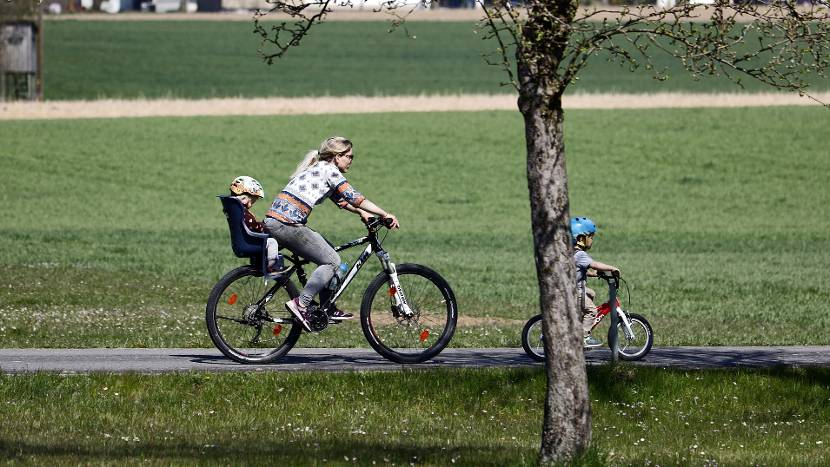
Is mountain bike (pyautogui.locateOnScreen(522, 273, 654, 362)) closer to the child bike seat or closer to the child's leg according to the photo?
the child's leg

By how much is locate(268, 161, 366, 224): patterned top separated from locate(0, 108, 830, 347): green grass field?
10.2 feet

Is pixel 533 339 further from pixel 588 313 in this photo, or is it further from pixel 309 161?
pixel 309 161

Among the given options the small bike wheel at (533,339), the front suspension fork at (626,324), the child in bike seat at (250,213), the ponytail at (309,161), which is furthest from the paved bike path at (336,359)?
the ponytail at (309,161)

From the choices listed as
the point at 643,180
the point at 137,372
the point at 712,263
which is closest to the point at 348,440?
the point at 137,372

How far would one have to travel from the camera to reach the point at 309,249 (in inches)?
468

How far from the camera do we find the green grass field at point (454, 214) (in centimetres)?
1900

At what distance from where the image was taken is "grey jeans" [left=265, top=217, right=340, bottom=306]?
11812mm

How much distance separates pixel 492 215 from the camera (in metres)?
37.4

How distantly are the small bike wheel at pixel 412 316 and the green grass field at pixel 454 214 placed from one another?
287 cm

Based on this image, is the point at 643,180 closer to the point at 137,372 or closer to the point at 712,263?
the point at 712,263

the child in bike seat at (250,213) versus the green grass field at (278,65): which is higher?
the child in bike seat at (250,213)

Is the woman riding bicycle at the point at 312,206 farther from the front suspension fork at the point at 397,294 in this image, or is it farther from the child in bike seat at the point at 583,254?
the child in bike seat at the point at 583,254

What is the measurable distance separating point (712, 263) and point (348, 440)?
66.1 ft

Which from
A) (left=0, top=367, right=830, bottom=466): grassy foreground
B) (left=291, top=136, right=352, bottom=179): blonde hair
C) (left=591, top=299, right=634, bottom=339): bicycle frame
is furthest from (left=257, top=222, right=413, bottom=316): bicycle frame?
(left=591, top=299, right=634, bottom=339): bicycle frame
